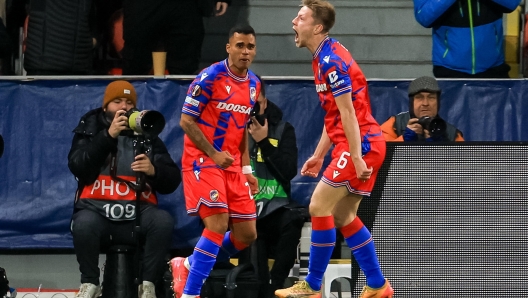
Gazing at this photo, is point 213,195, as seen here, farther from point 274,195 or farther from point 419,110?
point 419,110

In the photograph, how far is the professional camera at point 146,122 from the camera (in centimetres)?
796

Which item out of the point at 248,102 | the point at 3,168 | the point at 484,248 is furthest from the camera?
the point at 3,168

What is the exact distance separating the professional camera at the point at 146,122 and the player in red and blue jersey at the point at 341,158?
A: 1.47m

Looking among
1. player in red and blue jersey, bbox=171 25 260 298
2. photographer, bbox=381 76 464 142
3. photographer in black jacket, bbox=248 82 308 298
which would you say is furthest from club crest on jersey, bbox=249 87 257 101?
photographer, bbox=381 76 464 142

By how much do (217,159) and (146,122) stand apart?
2.93ft

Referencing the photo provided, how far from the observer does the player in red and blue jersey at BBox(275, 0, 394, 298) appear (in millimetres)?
6711

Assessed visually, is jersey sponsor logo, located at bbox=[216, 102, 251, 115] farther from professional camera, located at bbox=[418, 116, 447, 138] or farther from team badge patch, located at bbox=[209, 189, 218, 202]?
professional camera, located at bbox=[418, 116, 447, 138]

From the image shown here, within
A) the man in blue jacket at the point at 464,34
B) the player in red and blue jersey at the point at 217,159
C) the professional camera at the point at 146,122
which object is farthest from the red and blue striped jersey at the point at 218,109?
the man in blue jacket at the point at 464,34

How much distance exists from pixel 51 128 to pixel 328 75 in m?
3.45

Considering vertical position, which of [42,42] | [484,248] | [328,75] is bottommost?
[484,248]

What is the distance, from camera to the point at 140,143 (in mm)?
8242

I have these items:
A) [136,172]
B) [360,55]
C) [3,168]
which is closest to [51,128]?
[3,168]

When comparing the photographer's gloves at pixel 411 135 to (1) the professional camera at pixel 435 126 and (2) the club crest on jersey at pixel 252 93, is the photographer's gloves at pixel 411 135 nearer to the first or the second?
(1) the professional camera at pixel 435 126

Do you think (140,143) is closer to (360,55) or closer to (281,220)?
(281,220)
